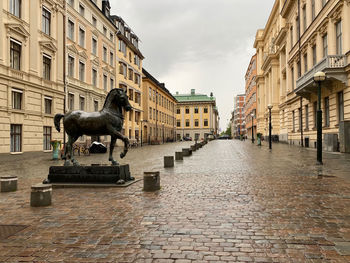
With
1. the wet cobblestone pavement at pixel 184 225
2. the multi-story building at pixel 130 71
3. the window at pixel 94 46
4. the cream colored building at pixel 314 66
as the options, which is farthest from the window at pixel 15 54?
the cream colored building at pixel 314 66

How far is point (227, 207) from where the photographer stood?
5.80m

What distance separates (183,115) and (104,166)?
324 feet

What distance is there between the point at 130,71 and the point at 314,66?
3057 centimetres

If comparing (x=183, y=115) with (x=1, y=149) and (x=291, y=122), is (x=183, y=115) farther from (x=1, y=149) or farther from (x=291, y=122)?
(x=1, y=149)

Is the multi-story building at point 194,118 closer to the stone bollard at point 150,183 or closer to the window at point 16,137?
the window at point 16,137

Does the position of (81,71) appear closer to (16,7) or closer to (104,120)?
(16,7)

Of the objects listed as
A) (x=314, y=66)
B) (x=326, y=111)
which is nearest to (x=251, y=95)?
(x=326, y=111)

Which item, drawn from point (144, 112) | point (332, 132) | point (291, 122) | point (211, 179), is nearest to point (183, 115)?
point (144, 112)

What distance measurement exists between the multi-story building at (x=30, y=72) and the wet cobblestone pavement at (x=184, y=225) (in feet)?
48.6

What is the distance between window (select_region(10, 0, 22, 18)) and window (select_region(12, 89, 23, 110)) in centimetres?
562

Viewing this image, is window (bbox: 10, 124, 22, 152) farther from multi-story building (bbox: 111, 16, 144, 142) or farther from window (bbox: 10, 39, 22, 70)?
multi-story building (bbox: 111, 16, 144, 142)

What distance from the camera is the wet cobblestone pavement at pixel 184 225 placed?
363 centimetres

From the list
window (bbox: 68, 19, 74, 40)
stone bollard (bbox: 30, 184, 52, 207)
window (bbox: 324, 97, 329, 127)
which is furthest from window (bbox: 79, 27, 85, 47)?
stone bollard (bbox: 30, 184, 52, 207)

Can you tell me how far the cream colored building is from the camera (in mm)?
20031
